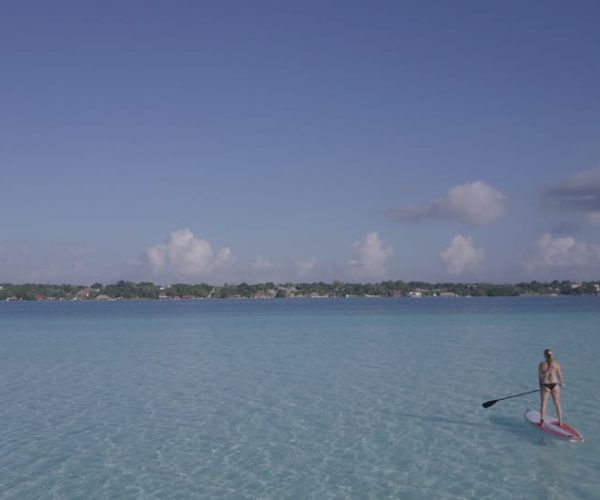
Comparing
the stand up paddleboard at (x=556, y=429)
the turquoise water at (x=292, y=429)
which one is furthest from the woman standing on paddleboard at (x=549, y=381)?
the turquoise water at (x=292, y=429)

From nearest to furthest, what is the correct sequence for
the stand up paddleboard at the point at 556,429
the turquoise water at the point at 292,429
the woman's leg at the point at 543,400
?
the turquoise water at the point at 292,429, the stand up paddleboard at the point at 556,429, the woman's leg at the point at 543,400

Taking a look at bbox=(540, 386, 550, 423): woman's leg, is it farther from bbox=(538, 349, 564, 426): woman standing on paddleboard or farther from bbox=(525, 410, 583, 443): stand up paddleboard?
bbox=(525, 410, 583, 443): stand up paddleboard

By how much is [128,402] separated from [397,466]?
11.0 m

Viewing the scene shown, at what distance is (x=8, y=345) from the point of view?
44.5 metres

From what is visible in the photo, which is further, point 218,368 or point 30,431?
point 218,368

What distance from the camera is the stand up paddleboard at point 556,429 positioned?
1453 centimetres

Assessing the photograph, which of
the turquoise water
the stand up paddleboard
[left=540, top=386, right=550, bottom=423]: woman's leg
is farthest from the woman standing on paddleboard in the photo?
the turquoise water

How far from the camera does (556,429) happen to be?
1499 cm

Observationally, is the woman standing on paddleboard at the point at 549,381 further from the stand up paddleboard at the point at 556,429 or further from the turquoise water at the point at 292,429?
the turquoise water at the point at 292,429

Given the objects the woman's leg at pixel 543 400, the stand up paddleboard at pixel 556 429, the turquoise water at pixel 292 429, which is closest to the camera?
the turquoise water at pixel 292 429

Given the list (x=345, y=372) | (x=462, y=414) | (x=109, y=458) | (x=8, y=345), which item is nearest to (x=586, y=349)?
(x=345, y=372)

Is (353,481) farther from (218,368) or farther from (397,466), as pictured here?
(218,368)

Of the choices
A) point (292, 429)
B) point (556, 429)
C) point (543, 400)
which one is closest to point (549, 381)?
point (543, 400)

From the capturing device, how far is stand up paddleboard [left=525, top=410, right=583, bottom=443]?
1453 centimetres
